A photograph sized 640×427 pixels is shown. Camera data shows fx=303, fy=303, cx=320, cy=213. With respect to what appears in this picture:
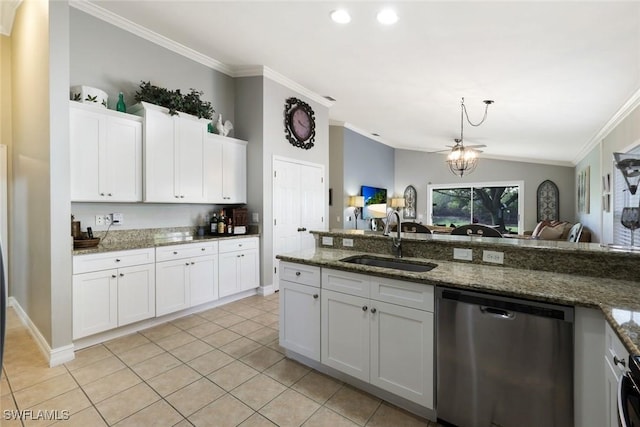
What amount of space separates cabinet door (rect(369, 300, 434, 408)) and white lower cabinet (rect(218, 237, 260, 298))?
2434mm

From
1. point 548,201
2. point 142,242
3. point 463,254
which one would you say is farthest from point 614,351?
point 548,201

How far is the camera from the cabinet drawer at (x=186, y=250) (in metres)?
3.21

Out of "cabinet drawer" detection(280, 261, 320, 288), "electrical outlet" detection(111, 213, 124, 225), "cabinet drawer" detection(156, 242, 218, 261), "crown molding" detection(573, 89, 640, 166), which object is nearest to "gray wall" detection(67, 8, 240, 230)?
"electrical outlet" detection(111, 213, 124, 225)

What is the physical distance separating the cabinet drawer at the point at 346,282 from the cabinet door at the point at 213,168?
240 centimetres

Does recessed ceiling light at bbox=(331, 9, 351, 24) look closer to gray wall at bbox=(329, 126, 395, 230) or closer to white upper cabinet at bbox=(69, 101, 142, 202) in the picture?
white upper cabinet at bbox=(69, 101, 142, 202)

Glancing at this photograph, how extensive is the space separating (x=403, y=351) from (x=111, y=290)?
266cm

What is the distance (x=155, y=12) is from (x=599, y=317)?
433 centimetres

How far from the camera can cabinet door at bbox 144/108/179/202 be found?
331 centimetres

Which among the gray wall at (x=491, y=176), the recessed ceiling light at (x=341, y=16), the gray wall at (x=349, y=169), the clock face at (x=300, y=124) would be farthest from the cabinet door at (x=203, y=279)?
the gray wall at (x=491, y=176)

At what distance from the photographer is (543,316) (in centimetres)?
145

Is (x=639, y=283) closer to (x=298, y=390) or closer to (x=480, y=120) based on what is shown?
(x=298, y=390)

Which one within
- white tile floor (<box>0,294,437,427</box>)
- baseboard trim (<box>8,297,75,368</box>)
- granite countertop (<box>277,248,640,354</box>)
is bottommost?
white tile floor (<box>0,294,437,427</box>)

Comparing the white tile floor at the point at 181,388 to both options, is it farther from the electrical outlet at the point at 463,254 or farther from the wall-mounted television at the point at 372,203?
the wall-mounted television at the point at 372,203

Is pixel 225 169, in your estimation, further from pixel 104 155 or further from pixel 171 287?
pixel 171 287
